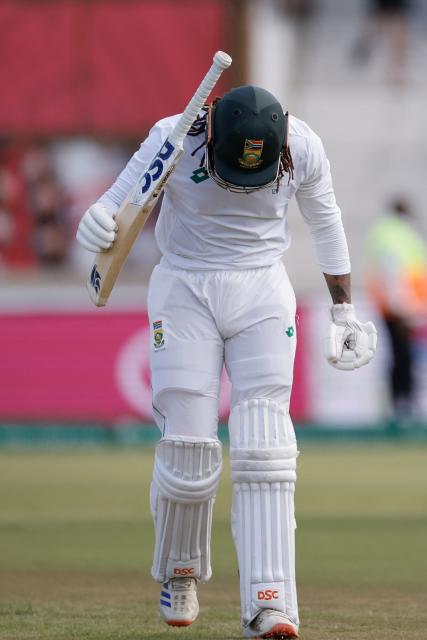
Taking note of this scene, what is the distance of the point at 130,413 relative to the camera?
14086 mm

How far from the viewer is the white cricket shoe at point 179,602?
5.50 m

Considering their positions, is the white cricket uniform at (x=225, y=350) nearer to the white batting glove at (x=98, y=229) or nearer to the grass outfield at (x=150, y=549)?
the white batting glove at (x=98, y=229)

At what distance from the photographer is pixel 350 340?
5.58m

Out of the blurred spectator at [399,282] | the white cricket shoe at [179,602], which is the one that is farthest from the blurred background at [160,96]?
the white cricket shoe at [179,602]

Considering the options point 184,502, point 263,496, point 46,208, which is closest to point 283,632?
point 263,496

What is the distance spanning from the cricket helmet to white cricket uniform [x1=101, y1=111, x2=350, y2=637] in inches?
4.7

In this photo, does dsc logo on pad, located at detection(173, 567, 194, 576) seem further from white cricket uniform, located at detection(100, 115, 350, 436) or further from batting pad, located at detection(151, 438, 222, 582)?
white cricket uniform, located at detection(100, 115, 350, 436)

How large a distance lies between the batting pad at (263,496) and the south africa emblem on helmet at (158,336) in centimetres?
33

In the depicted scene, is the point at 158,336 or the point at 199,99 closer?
the point at 199,99

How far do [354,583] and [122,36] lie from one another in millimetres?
14804

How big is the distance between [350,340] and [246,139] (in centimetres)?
82

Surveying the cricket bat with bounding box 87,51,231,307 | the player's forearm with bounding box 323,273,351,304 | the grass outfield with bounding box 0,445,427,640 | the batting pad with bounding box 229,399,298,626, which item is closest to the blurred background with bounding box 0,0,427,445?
the grass outfield with bounding box 0,445,427,640

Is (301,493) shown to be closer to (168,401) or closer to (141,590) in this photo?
(141,590)

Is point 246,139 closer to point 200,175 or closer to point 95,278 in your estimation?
point 200,175
